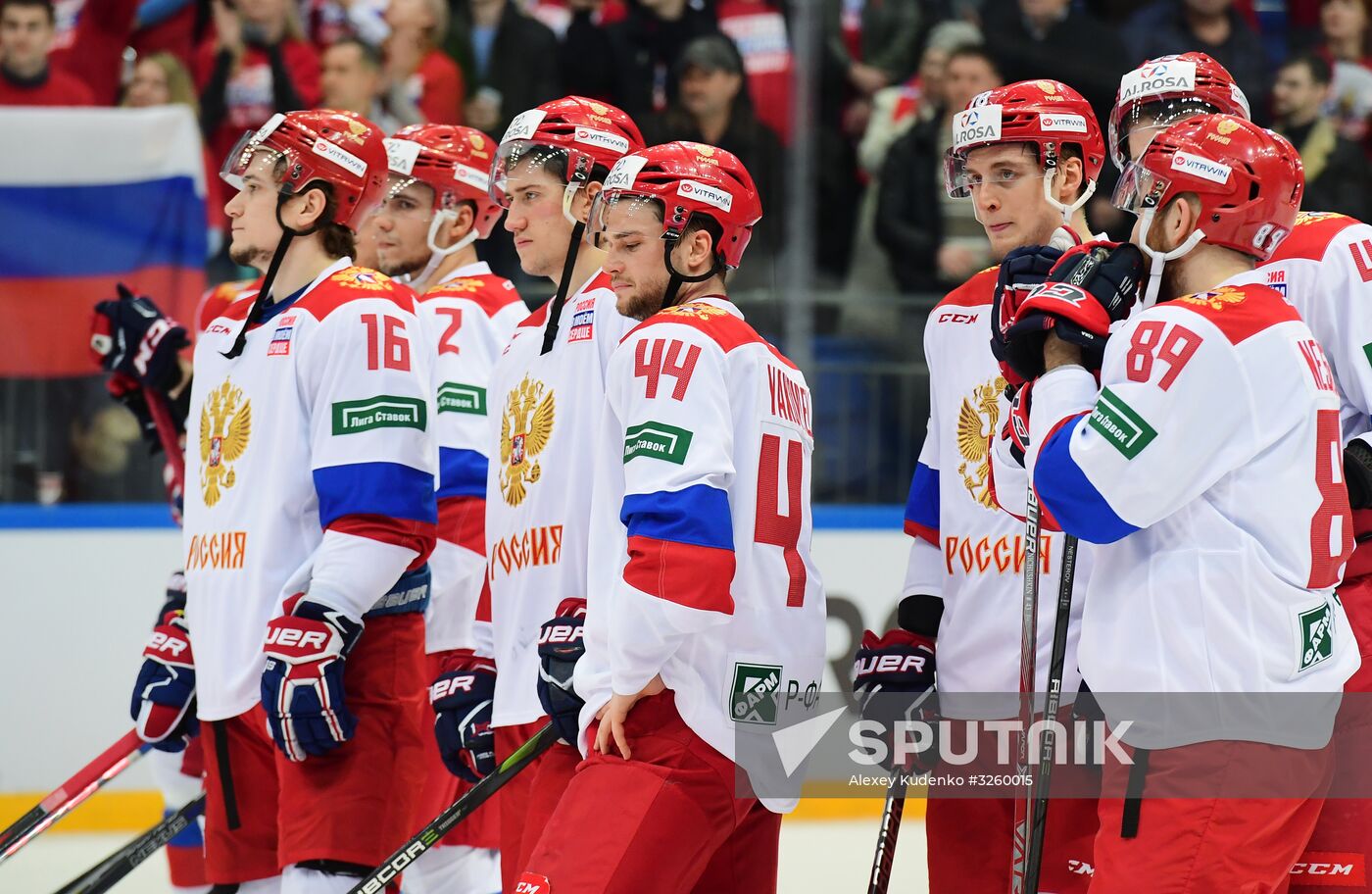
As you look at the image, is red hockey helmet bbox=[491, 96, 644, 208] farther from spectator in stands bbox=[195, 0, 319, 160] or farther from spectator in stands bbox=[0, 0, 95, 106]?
spectator in stands bbox=[0, 0, 95, 106]

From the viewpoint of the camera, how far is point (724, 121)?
6.03 m

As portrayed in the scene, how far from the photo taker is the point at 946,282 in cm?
607

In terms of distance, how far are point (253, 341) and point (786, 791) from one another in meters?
1.21

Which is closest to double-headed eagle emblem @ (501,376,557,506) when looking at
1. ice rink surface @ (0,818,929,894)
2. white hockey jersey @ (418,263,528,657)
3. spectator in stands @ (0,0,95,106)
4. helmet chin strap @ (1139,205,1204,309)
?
white hockey jersey @ (418,263,528,657)

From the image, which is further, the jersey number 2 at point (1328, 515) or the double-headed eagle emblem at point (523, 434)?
the double-headed eagle emblem at point (523, 434)

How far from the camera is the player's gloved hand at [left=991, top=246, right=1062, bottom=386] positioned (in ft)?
7.70

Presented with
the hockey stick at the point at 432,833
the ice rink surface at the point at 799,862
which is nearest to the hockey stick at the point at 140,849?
the hockey stick at the point at 432,833

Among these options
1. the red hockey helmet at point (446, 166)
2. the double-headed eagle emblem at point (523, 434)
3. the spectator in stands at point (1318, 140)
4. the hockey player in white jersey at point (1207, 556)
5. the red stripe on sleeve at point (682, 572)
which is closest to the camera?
the hockey player in white jersey at point (1207, 556)

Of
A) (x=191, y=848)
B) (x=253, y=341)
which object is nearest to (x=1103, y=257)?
(x=253, y=341)

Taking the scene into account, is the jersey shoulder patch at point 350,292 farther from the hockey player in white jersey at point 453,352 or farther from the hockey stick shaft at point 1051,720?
the hockey stick shaft at point 1051,720

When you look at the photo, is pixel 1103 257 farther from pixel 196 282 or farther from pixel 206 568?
pixel 196 282

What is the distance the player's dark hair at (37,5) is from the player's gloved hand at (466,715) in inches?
151

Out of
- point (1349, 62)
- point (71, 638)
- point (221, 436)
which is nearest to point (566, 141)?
point (221, 436)

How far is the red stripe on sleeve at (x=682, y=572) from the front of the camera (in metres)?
2.20
